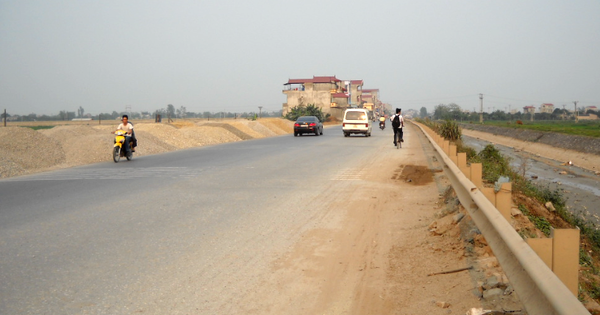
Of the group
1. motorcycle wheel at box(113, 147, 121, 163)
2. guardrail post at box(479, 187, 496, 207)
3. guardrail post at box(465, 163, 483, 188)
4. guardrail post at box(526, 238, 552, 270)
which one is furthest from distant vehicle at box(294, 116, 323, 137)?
guardrail post at box(526, 238, 552, 270)

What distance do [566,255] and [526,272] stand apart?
250mm

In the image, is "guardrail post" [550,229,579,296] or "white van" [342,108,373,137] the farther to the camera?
"white van" [342,108,373,137]

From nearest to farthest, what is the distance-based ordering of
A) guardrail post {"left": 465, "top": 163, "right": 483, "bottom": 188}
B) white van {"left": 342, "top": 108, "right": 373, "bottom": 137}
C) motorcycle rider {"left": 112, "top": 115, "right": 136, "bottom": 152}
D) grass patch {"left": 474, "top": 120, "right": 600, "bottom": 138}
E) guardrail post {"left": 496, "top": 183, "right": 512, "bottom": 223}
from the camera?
guardrail post {"left": 496, "top": 183, "right": 512, "bottom": 223} < guardrail post {"left": 465, "top": 163, "right": 483, "bottom": 188} < motorcycle rider {"left": 112, "top": 115, "right": 136, "bottom": 152} < white van {"left": 342, "top": 108, "right": 373, "bottom": 137} < grass patch {"left": 474, "top": 120, "right": 600, "bottom": 138}

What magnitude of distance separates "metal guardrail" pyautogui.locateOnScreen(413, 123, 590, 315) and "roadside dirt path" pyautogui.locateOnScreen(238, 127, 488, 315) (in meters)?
0.60

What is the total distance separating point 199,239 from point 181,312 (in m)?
2.62

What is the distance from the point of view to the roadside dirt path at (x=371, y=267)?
183 inches

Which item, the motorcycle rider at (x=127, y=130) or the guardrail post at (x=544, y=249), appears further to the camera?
the motorcycle rider at (x=127, y=130)

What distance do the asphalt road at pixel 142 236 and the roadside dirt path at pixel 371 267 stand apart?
355mm

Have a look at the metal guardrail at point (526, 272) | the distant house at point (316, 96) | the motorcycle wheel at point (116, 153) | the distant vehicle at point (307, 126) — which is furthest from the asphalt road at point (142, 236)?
the distant house at point (316, 96)

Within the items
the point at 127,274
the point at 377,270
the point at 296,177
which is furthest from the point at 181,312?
the point at 296,177

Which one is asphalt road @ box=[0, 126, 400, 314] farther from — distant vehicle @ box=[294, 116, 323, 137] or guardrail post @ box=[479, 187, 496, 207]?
distant vehicle @ box=[294, 116, 323, 137]

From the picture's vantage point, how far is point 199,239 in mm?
7008

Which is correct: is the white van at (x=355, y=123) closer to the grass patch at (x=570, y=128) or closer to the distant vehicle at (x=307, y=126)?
the distant vehicle at (x=307, y=126)

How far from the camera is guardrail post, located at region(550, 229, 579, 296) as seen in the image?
10.7 ft
